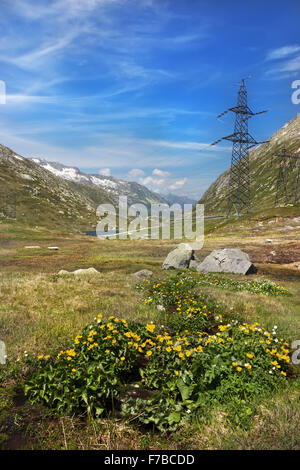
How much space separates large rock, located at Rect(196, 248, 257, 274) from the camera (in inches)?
1005

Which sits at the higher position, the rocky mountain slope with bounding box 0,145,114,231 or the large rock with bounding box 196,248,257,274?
the rocky mountain slope with bounding box 0,145,114,231

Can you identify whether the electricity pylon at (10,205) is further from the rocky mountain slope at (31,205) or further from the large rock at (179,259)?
the large rock at (179,259)

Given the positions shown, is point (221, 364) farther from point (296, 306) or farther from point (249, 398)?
point (296, 306)

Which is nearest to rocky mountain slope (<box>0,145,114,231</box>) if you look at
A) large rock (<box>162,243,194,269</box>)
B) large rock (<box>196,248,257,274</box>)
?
large rock (<box>162,243,194,269</box>)

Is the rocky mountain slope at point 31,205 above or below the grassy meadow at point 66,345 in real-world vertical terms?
above

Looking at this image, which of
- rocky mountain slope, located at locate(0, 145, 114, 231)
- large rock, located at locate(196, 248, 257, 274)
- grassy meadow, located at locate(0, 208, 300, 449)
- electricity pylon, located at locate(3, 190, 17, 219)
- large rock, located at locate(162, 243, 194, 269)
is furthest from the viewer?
rocky mountain slope, located at locate(0, 145, 114, 231)

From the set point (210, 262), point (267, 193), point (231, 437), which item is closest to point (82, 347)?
point (231, 437)

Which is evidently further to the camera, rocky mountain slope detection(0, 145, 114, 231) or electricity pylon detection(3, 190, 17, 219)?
rocky mountain slope detection(0, 145, 114, 231)

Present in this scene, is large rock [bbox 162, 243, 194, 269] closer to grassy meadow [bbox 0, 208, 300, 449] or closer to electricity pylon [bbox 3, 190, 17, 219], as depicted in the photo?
grassy meadow [bbox 0, 208, 300, 449]

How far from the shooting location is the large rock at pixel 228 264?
25531mm

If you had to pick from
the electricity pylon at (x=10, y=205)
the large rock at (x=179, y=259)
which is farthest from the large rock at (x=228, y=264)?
the electricity pylon at (x=10, y=205)

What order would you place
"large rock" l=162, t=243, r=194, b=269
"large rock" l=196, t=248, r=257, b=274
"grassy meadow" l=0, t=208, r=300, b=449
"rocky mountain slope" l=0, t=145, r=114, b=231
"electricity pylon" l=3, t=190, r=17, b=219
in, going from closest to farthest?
"grassy meadow" l=0, t=208, r=300, b=449 → "large rock" l=196, t=248, r=257, b=274 → "large rock" l=162, t=243, r=194, b=269 → "electricity pylon" l=3, t=190, r=17, b=219 → "rocky mountain slope" l=0, t=145, r=114, b=231
